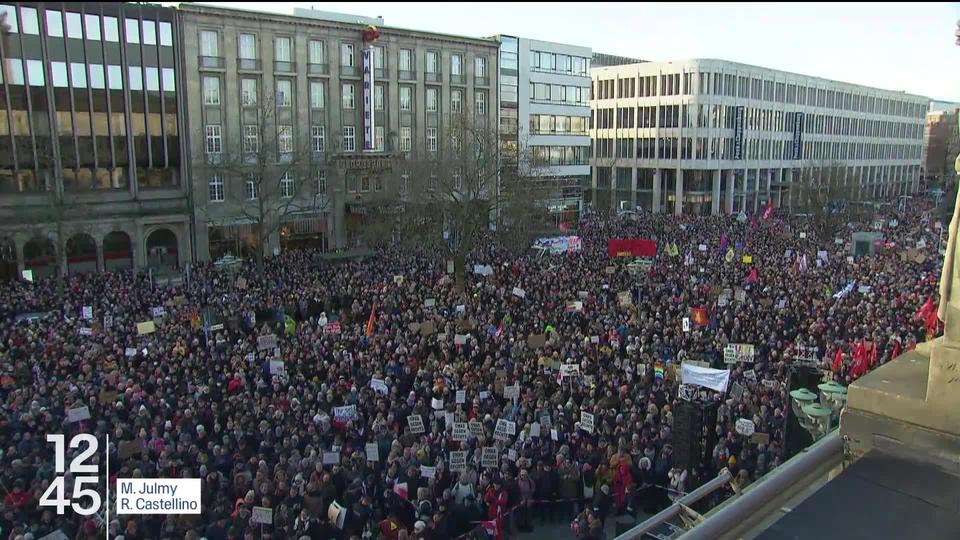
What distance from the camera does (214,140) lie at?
45.5 metres

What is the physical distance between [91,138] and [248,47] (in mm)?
10547

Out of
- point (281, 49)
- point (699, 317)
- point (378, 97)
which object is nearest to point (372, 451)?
point (699, 317)

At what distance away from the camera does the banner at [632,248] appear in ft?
111

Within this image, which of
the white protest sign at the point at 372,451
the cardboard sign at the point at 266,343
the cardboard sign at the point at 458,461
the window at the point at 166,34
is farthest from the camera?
the window at the point at 166,34

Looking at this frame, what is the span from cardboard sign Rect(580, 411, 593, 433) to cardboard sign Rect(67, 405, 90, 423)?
30.3 ft

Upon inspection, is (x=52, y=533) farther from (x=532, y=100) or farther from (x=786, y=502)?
(x=532, y=100)

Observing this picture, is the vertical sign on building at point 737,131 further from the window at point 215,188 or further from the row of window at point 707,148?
the window at point 215,188

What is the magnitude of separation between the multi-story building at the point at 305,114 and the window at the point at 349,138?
66mm

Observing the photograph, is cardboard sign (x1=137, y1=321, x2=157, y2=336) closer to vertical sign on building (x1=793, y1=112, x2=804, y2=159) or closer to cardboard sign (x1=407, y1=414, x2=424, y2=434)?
cardboard sign (x1=407, y1=414, x2=424, y2=434)

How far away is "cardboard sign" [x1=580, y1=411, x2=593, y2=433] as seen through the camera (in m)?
14.0

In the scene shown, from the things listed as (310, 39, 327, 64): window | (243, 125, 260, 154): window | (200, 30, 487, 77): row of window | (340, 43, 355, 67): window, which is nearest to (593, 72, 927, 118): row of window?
(200, 30, 487, 77): row of window

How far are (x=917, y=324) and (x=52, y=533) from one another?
66.4 feet

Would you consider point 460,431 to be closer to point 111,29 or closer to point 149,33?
point 111,29

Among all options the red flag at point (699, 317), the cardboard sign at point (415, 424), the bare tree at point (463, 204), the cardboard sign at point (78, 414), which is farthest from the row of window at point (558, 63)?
the cardboard sign at point (78, 414)
